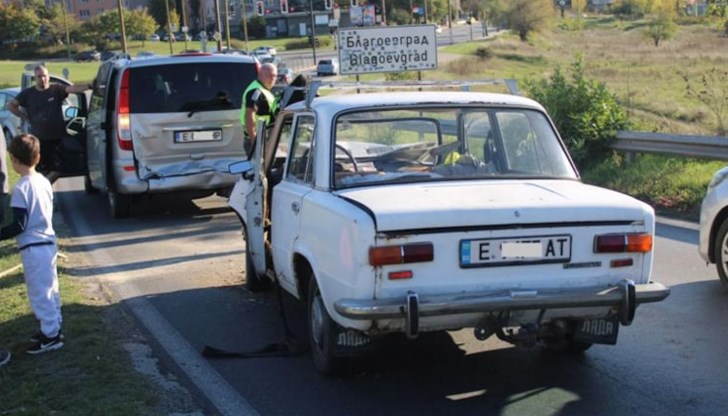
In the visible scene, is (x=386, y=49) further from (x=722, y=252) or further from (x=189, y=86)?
→ (x=722, y=252)

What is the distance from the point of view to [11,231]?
19.0ft

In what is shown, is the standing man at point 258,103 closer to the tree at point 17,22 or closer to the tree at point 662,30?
the tree at point 662,30

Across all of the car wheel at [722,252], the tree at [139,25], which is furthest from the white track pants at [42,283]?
the tree at [139,25]

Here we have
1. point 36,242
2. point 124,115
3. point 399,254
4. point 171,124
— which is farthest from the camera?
point 171,124

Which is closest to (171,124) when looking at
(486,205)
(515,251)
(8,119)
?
(486,205)

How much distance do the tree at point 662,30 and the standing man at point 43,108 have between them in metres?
75.3

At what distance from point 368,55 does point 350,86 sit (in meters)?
10.1

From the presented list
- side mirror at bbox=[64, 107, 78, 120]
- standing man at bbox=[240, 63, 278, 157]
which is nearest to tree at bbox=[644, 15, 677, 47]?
side mirror at bbox=[64, 107, 78, 120]

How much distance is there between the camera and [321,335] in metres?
5.51

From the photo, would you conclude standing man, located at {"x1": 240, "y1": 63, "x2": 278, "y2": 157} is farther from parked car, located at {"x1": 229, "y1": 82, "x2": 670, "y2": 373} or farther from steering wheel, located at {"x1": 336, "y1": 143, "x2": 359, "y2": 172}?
steering wheel, located at {"x1": 336, "y1": 143, "x2": 359, "y2": 172}

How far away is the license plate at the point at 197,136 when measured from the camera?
11.9m

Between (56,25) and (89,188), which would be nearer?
(89,188)

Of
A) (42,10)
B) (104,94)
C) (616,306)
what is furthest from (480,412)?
(42,10)

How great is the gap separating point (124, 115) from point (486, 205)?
7.81 meters
